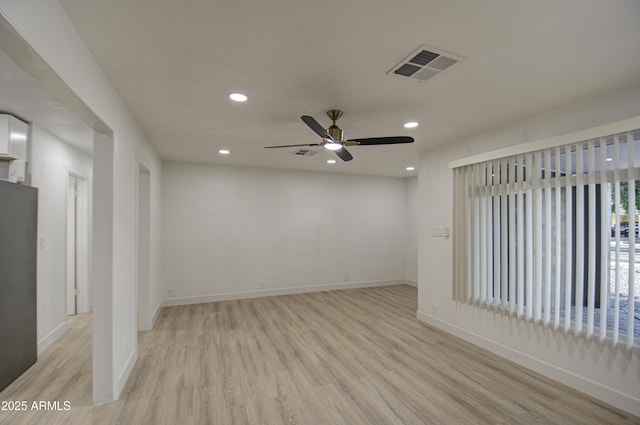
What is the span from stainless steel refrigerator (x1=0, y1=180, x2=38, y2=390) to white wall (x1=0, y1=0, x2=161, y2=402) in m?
0.92

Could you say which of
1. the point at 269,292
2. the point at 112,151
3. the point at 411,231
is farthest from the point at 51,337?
the point at 411,231

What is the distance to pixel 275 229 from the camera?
6.17 m

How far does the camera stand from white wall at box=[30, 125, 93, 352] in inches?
133

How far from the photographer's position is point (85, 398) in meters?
2.52

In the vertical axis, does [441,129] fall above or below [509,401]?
above

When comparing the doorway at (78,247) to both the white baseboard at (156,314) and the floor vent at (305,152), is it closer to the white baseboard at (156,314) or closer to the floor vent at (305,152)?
the white baseboard at (156,314)

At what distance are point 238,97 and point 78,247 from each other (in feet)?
13.4

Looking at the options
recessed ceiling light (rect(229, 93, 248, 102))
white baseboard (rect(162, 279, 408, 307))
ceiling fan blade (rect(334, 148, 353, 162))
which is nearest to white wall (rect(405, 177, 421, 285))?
white baseboard (rect(162, 279, 408, 307))

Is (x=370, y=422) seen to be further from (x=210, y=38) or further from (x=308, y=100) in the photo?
(x=210, y=38)

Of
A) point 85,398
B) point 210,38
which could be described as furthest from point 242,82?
point 85,398

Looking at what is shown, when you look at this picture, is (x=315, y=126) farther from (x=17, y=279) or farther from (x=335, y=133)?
(x=17, y=279)

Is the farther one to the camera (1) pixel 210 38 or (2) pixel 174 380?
(2) pixel 174 380

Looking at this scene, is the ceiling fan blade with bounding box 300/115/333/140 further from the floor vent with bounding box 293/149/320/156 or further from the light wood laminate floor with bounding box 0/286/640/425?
the light wood laminate floor with bounding box 0/286/640/425

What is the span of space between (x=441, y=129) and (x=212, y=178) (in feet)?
13.6
